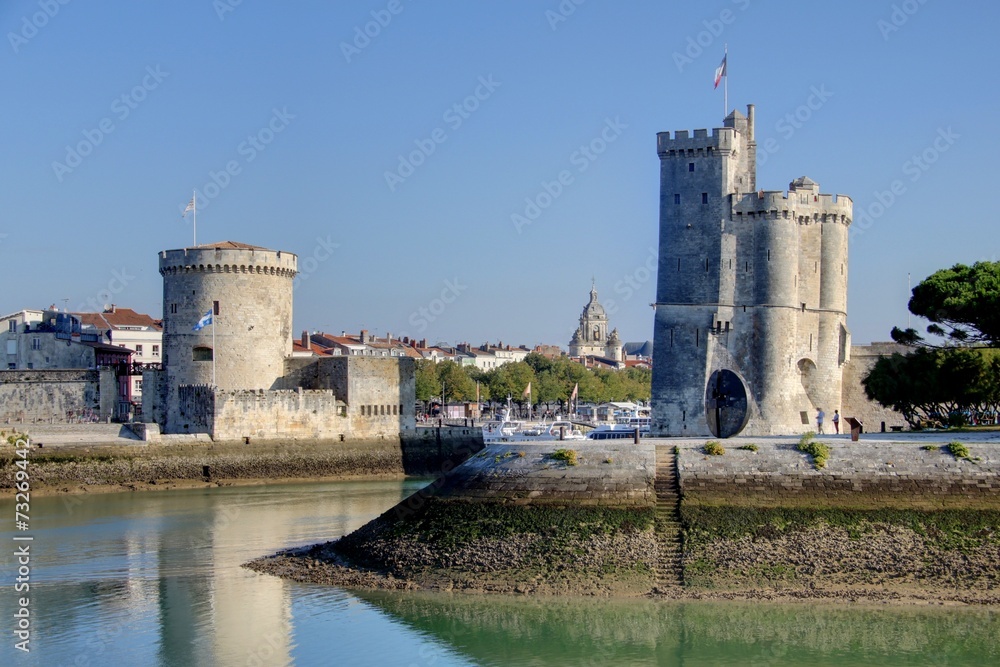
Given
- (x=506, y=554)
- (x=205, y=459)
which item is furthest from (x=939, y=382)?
(x=205, y=459)

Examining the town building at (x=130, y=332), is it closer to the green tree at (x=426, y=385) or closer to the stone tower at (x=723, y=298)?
the green tree at (x=426, y=385)

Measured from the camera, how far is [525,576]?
2680 centimetres

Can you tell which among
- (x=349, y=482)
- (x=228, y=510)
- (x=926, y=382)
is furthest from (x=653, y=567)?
(x=349, y=482)

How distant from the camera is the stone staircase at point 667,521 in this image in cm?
2628

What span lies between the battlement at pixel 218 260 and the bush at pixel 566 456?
25716mm

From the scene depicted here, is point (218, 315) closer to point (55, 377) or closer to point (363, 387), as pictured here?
point (363, 387)

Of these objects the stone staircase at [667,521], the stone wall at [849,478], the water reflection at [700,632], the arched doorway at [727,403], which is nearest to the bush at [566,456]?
the stone staircase at [667,521]

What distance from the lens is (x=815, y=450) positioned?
1120 inches

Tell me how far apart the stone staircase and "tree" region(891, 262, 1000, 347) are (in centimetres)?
1298

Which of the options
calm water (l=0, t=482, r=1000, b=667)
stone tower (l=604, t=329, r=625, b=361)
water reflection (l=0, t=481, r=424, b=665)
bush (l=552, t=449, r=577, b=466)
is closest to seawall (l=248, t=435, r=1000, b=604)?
bush (l=552, t=449, r=577, b=466)

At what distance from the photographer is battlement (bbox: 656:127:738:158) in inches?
1708

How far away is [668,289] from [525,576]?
731 inches

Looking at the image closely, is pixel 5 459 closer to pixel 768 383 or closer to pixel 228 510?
pixel 228 510

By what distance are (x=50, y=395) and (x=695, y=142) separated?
26765 millimetres
